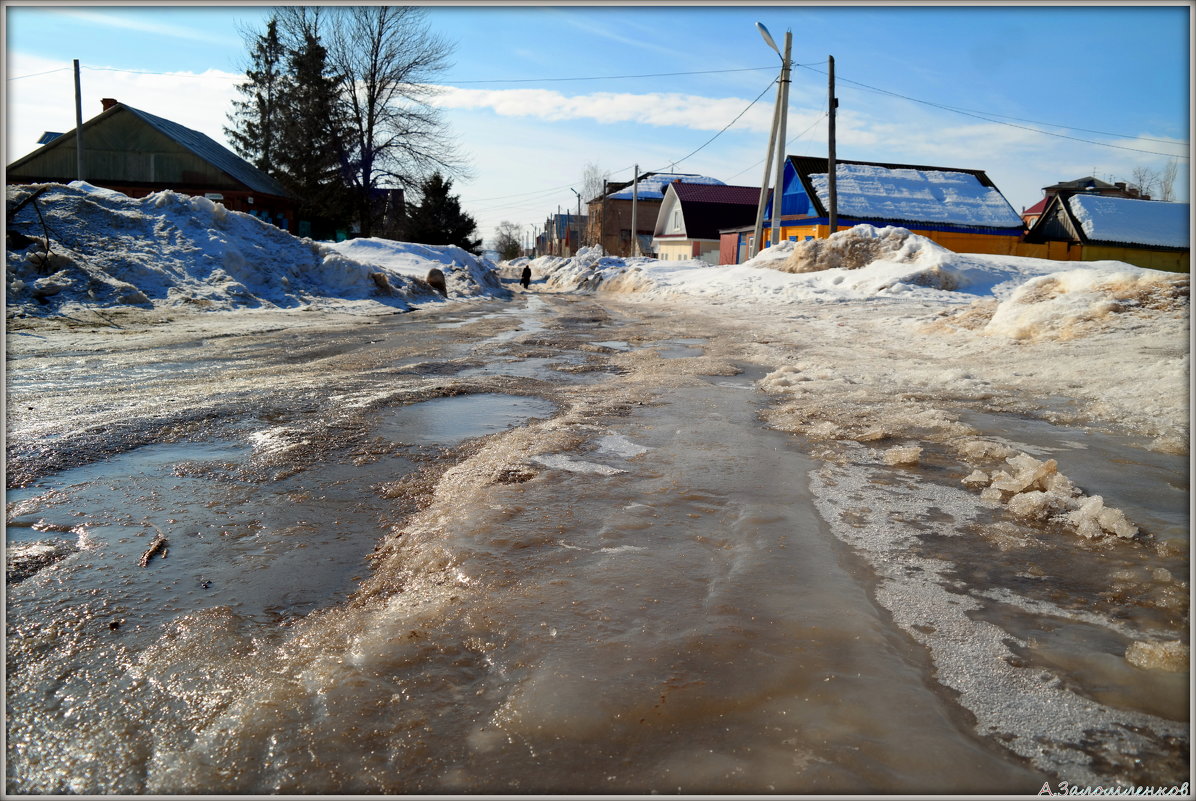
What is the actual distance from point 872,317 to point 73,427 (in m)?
12.1

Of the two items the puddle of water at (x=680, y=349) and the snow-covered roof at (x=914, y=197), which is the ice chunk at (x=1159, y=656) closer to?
the puddle of water at (x=680, y=349)

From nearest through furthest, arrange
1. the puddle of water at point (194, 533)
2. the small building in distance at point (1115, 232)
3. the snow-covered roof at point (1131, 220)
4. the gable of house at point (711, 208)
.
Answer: the puddle of water at point (194, 533)
the small building in distance at point (1115, 232)
the snow-covered roof at point (1131, 220)
the gable of house at point (711, 208)

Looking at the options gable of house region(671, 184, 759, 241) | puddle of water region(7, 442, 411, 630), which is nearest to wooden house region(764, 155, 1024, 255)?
gable of house region(671, 184, 759, 241)

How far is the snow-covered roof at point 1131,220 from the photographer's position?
91.5 ft

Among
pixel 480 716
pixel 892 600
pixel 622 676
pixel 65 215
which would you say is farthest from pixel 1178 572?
pixel 65 215

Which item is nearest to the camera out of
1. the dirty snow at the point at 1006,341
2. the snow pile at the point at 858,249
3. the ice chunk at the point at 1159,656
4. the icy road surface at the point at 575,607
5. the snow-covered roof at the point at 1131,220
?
the icy road surface at the point at 575,607

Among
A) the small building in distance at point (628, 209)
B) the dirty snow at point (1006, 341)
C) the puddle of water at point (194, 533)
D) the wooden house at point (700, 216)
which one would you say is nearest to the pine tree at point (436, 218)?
the wooden house at point (700, 216)

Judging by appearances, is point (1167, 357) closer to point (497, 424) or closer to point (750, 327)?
point (497, 424)

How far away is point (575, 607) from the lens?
Result: 8.34ft

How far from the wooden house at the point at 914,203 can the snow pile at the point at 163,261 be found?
17.5 m

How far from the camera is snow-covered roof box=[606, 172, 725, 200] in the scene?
187 ft

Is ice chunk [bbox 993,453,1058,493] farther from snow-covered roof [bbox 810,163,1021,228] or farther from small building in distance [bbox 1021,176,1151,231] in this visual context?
small building in distance [bbox 1021,176,1151,231]

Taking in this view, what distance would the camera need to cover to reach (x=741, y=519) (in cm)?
342

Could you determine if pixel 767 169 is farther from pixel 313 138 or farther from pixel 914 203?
pixel 313 138
